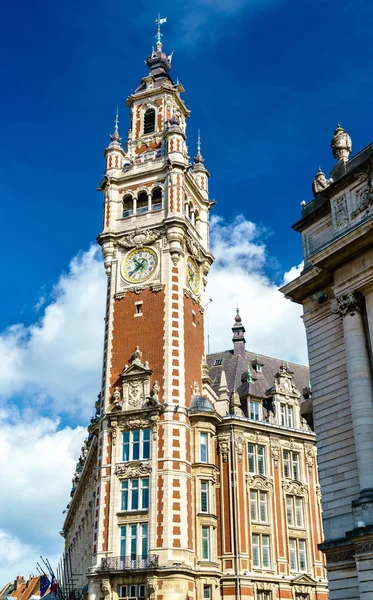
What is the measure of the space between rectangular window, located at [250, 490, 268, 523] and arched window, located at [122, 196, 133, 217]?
24775mm

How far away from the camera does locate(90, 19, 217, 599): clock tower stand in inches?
1813

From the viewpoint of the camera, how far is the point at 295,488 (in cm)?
5597

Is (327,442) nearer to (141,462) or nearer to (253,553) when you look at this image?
(141,462)

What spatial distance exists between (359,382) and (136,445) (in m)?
25.7

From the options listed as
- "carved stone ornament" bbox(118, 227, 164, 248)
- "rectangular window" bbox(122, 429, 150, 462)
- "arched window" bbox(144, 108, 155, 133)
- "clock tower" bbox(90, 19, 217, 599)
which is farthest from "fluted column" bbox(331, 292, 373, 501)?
"arched window" bbox(144, 108, 155, 133)

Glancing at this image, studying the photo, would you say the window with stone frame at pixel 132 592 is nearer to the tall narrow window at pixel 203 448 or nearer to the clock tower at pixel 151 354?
the clock tower at pixel 151 354

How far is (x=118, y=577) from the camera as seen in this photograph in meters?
45.5

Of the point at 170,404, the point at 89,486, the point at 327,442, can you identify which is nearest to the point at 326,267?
the point at 327,442

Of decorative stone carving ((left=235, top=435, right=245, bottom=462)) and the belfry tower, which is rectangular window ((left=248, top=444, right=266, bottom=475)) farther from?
the belfry tower

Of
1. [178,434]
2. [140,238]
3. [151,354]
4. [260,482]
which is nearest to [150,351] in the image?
[151,354]

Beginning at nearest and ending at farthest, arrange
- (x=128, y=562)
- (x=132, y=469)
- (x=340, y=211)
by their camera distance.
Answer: (x=340, y=211), (x=128, y=562), (x=132, y=469)

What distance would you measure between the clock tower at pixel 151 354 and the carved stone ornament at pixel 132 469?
0.07 m

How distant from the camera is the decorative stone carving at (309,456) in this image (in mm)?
57822

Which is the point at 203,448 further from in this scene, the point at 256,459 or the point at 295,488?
the point at 295,488
